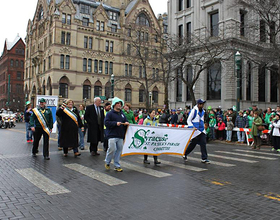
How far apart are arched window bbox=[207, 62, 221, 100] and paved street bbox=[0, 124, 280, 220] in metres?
22.4

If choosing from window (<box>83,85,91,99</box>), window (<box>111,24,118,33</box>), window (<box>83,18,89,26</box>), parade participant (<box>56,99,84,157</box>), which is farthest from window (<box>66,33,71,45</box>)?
parade participant (<box>56,99,84,157</box>)

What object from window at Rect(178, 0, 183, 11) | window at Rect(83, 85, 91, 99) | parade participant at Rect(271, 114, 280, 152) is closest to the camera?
parade participant at Rect(271, 114, 280, 152)

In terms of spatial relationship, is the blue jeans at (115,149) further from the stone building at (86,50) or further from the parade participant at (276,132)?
the stone building at (86,50)

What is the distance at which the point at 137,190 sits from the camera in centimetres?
594

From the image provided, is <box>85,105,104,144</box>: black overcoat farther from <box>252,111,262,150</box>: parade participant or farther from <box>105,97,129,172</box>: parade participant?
<box>252,111,262,150</box>: parade participant

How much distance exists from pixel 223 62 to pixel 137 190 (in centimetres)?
2471

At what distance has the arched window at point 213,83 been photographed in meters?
30.7

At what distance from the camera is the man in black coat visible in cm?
1062

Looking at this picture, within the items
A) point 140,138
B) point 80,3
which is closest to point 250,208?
point 140,138

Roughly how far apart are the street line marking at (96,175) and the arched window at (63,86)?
44.5 meters

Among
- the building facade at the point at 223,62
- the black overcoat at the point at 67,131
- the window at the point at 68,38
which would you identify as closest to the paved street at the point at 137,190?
the black overcoat at the point at 67,131

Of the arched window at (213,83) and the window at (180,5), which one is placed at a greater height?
the window at (180,5)

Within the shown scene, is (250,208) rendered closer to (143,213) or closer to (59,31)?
(143,213)

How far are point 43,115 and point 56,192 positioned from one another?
Answer: 15.4 feet
